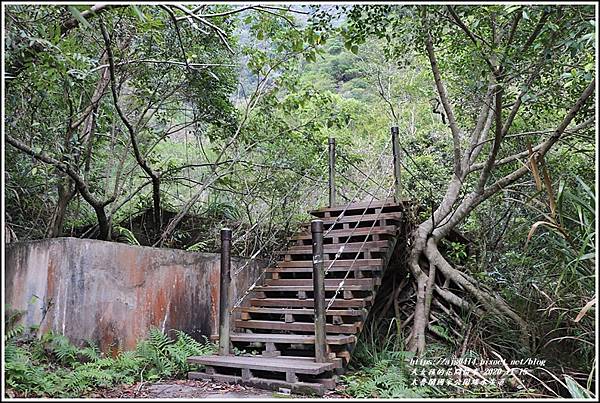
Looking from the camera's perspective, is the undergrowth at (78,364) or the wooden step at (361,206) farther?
the wooden step at (361,206)

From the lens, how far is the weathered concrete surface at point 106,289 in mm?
4348

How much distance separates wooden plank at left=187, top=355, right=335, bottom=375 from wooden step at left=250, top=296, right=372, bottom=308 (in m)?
0.86

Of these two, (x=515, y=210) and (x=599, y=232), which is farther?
(x=515, y=210)

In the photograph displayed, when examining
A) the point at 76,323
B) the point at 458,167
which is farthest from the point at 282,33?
the point at 76,323

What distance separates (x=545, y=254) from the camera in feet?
18.2

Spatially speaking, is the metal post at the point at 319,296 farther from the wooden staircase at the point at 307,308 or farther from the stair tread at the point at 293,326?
the stair tread at the point at 293,326

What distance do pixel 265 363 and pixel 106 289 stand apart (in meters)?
1.71

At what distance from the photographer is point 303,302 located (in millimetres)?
5469

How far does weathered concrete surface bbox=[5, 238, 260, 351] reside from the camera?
4.35m

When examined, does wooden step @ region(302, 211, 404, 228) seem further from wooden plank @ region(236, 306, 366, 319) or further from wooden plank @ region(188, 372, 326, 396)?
wooden plank @ region(188, 372, 326, 396)

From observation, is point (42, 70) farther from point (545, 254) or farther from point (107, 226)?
point (545, 254)

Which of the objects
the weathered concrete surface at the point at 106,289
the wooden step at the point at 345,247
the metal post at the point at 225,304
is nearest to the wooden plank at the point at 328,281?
the wooden step at the point at 345,247

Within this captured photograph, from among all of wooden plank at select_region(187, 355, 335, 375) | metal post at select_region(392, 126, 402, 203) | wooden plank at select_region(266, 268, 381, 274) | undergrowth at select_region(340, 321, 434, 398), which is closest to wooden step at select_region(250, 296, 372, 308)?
wooden plank at select_region(266, 268, 381, 274)

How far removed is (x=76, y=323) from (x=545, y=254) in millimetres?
4958
